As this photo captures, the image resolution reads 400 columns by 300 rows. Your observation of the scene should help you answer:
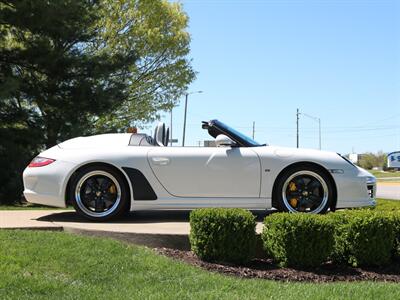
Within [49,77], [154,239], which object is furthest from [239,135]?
[49,77]

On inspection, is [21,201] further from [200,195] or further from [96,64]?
[200,195]

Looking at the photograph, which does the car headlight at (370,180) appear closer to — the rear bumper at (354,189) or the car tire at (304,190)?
the rear bumper at (354,189)

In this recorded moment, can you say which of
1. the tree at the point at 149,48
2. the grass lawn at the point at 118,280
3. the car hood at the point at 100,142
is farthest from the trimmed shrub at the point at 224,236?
the tree at the point at 149,48

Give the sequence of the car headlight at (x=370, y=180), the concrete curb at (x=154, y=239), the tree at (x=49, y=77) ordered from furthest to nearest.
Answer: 1. the tree at (x=49, y=77)
2. the car headlight at (x=370, y=180)
3. the concrete curb at (x=154, y=239)

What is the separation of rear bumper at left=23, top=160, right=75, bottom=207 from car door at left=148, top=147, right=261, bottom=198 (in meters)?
1.05

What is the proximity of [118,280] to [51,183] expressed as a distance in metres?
2.68

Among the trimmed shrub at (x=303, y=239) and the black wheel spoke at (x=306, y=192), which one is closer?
the trimmed shrub at (x=303, y=239)

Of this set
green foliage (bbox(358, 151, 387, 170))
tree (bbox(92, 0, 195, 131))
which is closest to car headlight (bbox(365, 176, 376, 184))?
tree (bbox(92, 0, 195, 131))

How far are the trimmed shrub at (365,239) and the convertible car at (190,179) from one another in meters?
1.45

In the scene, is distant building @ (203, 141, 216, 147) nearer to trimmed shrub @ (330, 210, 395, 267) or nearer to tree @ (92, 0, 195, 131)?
trimmed shrub @ (330, 210, 395, 267)

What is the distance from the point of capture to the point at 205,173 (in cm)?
Result: 642

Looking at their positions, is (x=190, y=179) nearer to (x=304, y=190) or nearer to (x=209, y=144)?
(x=209, y=144)

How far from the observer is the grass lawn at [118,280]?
3844 mm

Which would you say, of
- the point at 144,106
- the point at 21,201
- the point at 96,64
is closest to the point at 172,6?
the point at 144,106
